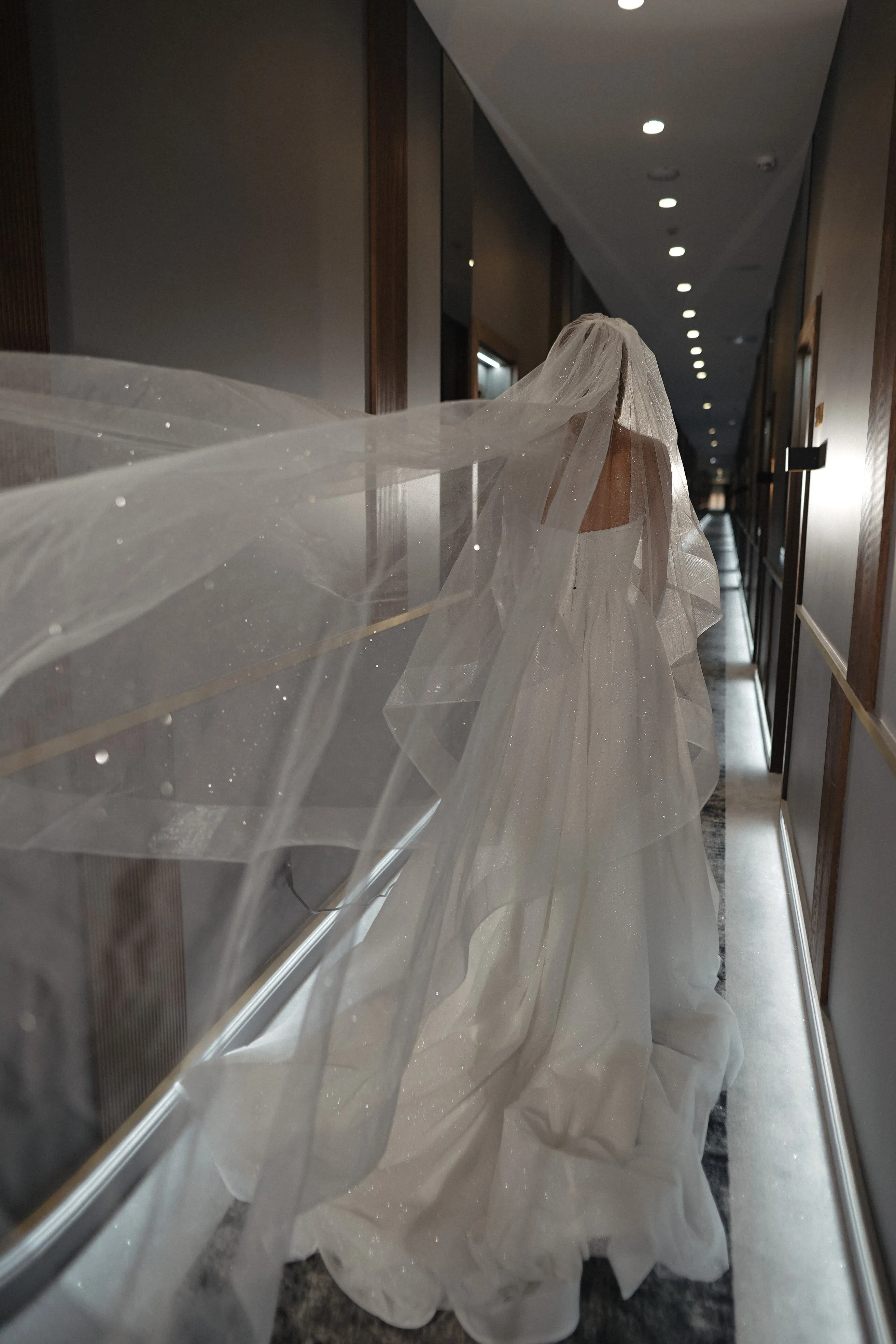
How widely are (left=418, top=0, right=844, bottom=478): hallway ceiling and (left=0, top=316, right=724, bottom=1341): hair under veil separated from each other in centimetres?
265

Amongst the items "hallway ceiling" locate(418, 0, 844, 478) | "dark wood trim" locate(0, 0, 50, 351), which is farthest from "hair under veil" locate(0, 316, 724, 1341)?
"hallway ceiling" locate(418, 0, 844, 478)

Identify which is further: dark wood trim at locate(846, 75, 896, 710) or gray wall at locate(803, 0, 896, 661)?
gray wall at locate(803, 0, 896, 661)

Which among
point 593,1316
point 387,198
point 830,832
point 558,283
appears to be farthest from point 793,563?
point 593,1316

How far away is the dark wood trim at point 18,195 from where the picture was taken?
1.27 metres

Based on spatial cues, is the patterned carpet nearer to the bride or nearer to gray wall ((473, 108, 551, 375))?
the bride

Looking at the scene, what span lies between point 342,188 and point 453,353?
1210 mm

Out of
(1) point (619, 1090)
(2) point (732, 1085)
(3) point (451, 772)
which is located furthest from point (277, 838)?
(2) point (732, 1085)

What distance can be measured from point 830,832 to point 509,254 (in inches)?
139

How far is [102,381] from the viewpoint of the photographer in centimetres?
111

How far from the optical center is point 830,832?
7.41 ft

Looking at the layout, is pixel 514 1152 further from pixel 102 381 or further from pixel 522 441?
pixel 102 381

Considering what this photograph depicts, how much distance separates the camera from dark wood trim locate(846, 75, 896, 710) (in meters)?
1.76

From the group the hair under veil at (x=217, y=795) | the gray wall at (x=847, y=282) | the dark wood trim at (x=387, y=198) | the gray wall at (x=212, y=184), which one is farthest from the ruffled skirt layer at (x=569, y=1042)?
the dark wood trim at (x=387, y=198)

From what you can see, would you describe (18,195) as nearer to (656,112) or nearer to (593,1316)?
(593,1316)
